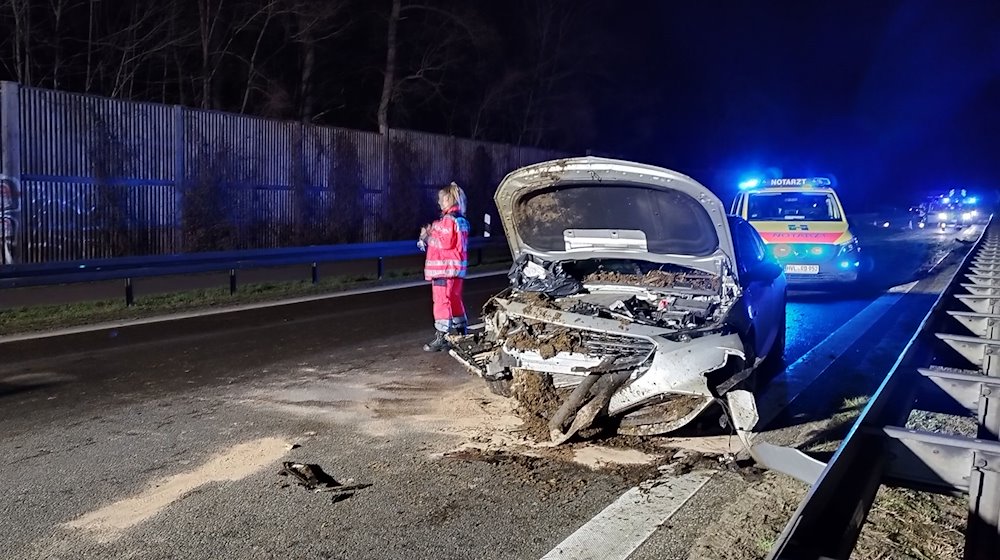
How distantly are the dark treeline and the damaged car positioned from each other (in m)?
18.0

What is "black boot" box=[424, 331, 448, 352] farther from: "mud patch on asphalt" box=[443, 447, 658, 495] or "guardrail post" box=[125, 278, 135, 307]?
"guardrail post" box=[125, 278, 135, 307]

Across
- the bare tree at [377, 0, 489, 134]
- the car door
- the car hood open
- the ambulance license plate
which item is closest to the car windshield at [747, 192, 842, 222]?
the ambulance license plate

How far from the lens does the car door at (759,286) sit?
6.36 meters

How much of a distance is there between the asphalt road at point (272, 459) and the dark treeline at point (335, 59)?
15.8 metres

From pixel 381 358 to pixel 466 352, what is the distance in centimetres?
201

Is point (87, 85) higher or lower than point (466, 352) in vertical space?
higher

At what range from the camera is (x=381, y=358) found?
337 inches

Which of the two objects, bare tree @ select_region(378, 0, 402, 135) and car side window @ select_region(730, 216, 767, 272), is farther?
bare tree @ select_region(378, 0, 402, 135)

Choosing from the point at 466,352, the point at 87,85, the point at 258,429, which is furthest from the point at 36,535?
the point at 87,85

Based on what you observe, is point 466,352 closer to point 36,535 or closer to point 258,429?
point 258,429

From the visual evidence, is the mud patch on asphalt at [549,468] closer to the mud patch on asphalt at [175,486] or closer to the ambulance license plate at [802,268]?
the mud patch on asphalt at [175,486]

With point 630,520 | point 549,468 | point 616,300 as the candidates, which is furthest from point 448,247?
point 630,520

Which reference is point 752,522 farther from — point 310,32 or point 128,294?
point 310,32

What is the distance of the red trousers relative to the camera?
874 centimetres
